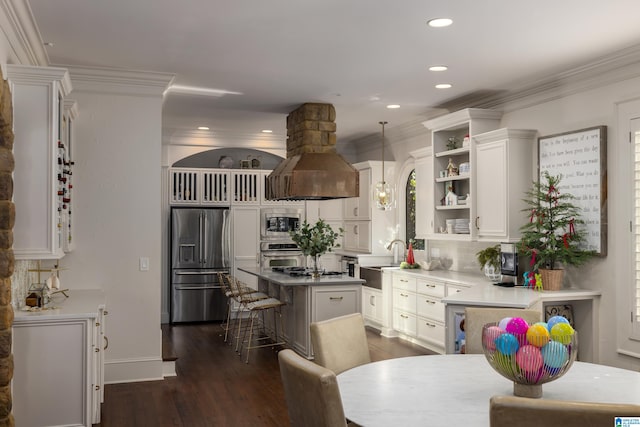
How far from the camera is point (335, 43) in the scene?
4.21 m

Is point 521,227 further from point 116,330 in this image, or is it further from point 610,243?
point 116,330

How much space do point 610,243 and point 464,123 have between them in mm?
1924

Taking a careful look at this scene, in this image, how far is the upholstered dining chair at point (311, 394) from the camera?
6.00 ft

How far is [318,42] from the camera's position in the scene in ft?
13.7

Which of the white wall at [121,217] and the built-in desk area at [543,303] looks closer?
the built-in desk area at [543,303]

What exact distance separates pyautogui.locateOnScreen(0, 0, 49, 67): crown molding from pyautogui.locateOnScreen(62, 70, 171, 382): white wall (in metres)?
0.86

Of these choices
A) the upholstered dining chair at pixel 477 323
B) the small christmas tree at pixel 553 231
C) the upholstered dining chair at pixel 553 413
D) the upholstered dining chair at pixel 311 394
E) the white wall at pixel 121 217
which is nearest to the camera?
the upholstered dining chair at pixel 553 413

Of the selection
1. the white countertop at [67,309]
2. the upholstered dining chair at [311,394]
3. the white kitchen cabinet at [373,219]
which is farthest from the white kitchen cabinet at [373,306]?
the upholstered dining chair at [311,394]

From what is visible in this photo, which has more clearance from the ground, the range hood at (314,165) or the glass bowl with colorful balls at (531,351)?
the range hood at (314,165)

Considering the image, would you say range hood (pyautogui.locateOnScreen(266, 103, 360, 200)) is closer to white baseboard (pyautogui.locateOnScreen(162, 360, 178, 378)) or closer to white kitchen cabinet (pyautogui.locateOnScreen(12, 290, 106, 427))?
white baseboard (pyautogui.locateOnScreen(162, 360, 178, 378))

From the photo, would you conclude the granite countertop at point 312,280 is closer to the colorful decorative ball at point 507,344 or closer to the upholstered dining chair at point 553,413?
the colorful decorative ball at point 507,344

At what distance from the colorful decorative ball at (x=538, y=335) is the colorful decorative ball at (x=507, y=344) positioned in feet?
0.17

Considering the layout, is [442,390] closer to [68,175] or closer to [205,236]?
[68,175]

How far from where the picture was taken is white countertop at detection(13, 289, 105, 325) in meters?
3.57
